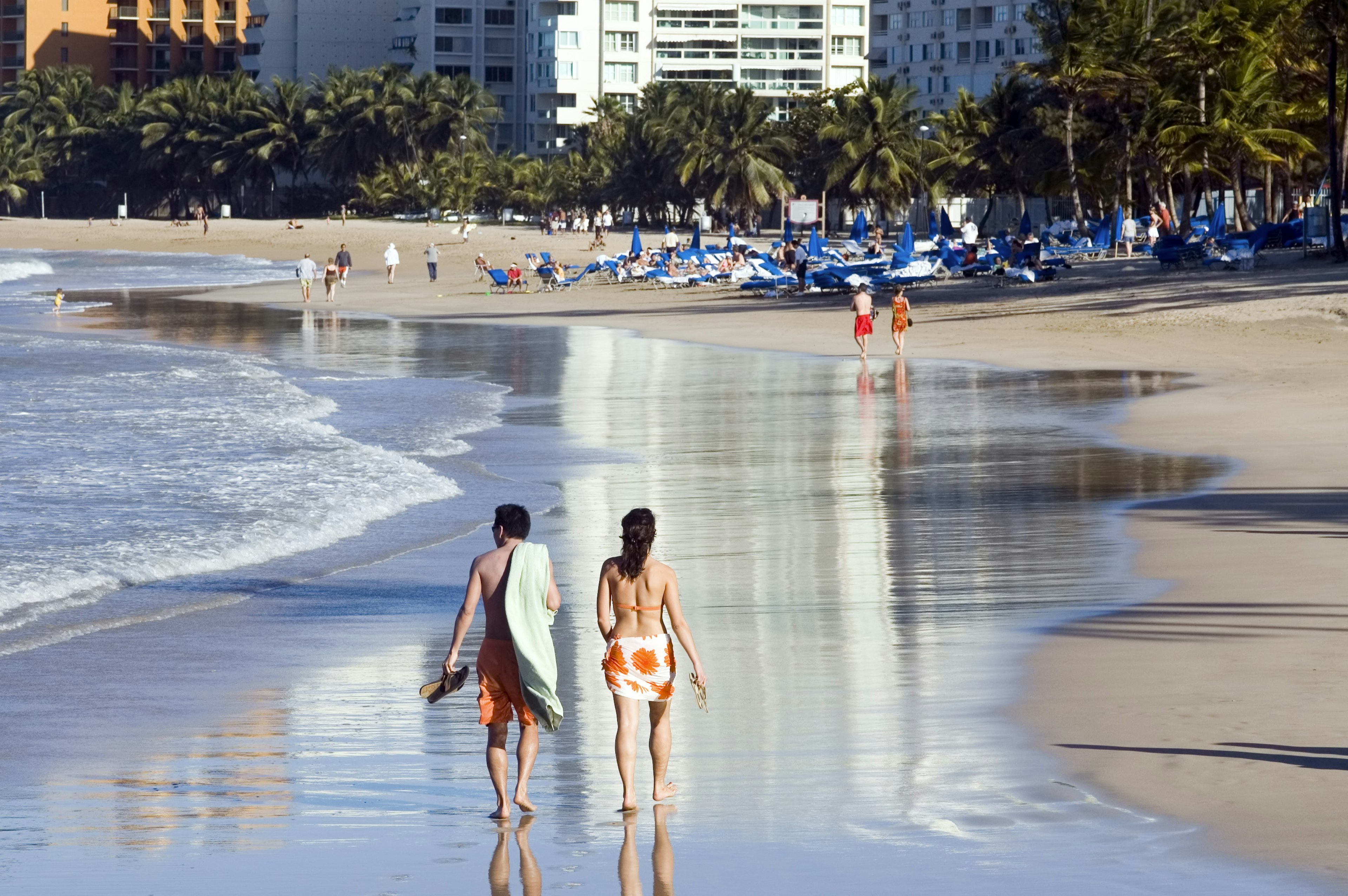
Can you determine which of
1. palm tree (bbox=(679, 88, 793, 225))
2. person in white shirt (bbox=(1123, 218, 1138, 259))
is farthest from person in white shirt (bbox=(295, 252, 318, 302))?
palm tree (bbox=(679, 88, 793, 225))

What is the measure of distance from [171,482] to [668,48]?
10696cm

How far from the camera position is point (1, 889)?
5.72 metres

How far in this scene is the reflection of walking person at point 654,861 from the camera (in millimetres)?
5688

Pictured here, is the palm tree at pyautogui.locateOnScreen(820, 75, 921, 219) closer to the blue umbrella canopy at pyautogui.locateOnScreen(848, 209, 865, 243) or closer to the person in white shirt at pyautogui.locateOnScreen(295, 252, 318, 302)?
the blue umbrella canopy at pyautogui.locateOnScreen(848, 209, 865, 243)

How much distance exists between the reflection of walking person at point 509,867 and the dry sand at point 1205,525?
6.75ft

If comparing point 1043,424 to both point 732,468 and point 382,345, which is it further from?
point 382,345

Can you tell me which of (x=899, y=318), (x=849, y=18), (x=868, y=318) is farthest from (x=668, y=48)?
(x=868, y=318)

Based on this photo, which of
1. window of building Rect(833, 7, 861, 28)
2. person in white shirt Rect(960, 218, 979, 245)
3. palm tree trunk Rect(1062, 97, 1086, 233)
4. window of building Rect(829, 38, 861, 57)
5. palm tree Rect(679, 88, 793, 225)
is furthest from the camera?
window of building Rect(829, 38, 861, 57)

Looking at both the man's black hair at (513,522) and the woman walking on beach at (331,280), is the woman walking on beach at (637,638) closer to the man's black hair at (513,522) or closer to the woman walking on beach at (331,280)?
the man's black hair at (513,522)

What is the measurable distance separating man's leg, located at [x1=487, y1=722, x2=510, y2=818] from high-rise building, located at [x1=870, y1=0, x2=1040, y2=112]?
336 feet

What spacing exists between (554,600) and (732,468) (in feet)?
32.9

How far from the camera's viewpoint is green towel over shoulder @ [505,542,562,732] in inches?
252

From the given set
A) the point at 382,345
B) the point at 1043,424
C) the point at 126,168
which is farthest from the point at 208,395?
the point at 126,168

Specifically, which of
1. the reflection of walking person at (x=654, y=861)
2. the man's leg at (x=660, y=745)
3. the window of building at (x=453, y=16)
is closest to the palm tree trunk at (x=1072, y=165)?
the man's leg at (x=660, y=745)
